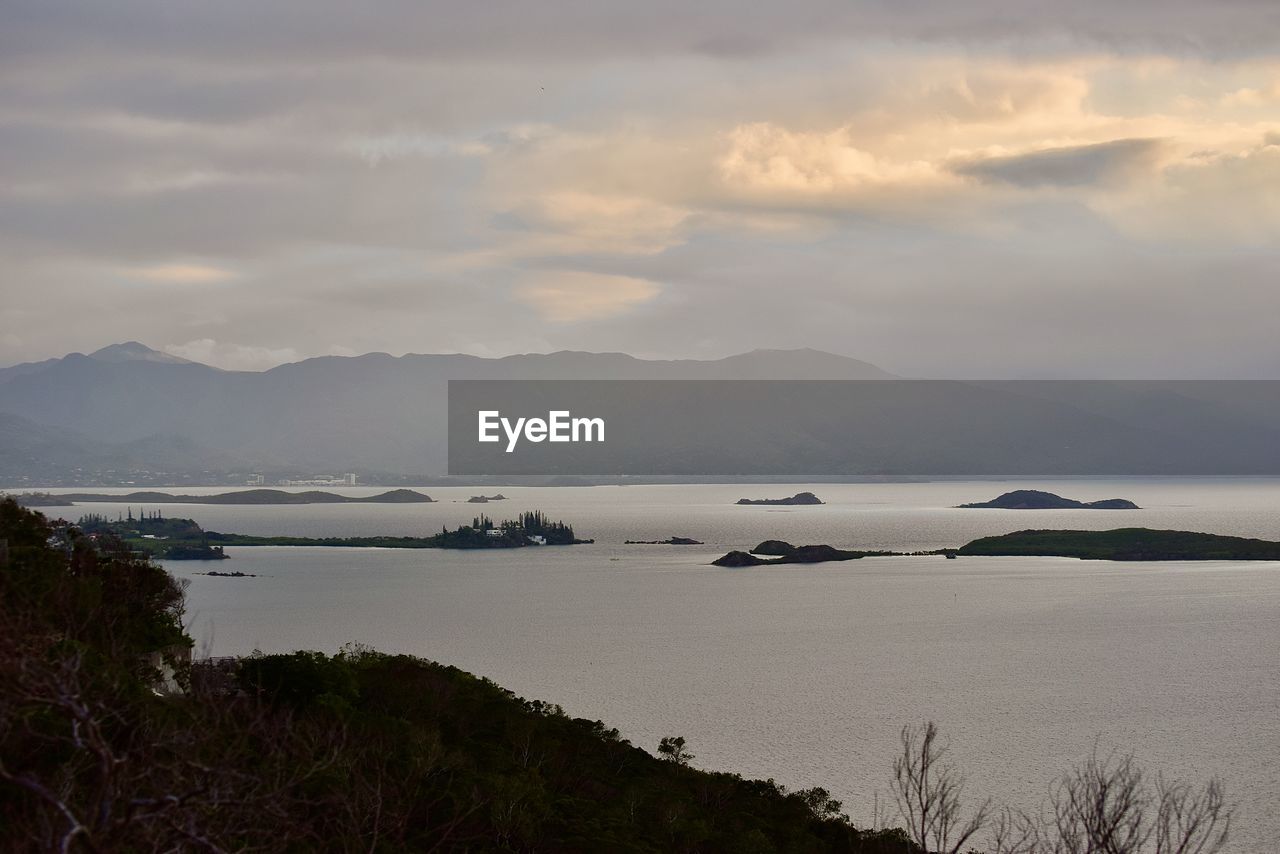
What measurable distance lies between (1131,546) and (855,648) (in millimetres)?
98340

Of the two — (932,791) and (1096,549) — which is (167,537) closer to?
(1096,549)

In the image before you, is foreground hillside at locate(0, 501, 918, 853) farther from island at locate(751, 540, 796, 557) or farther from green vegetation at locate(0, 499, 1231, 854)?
island at locate(751, 540, 796, 557)

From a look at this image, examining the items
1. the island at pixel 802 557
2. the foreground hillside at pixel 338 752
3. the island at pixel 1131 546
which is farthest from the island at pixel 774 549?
the foreground hillside at pixel 338 752

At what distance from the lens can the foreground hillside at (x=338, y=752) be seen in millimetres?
17625

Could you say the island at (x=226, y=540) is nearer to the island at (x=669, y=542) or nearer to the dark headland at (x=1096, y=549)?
the island at (x=669, y=542)

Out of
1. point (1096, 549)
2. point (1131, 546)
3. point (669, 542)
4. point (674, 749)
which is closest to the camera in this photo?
point (674, 749)

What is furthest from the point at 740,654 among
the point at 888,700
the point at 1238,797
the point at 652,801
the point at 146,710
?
the point at 146,710

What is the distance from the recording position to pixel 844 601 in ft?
373

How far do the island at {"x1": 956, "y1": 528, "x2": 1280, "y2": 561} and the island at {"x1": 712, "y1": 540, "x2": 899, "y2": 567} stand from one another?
654 inches

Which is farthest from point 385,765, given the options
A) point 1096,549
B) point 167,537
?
point 167,537

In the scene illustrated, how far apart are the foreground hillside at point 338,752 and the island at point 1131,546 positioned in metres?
133

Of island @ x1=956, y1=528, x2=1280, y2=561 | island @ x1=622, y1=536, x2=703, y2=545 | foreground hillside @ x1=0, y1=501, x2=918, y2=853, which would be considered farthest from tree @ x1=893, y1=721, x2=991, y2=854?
island @ x1=622, y1=536, x2=703, y2=545

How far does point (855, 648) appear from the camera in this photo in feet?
279

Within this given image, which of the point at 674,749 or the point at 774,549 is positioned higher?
the point at 774,549
